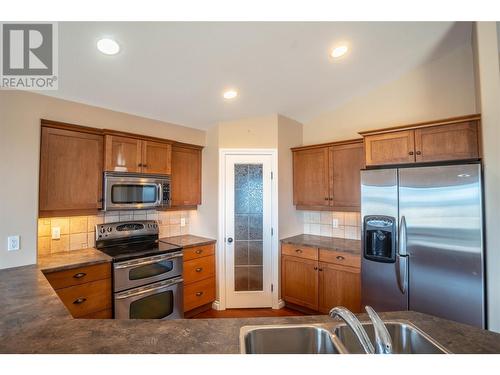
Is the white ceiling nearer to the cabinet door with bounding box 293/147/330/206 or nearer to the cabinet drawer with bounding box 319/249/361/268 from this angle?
the cabinet door with bounding box 293/147/330/206

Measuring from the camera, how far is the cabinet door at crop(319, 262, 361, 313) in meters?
2.66

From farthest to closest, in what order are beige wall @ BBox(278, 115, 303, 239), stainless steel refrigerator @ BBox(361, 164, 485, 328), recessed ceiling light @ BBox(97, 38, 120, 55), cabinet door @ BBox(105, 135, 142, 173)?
beige wall @ BBox(278, 115, 303, 239) < cabinet door @ BBox(105, 135, 142, 173) < stainless steel refrigerator @ BBox(361, 164, 485, 328) < recessed ceiling light @ BBox(97, 38, 120, 55)

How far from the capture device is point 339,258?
110 inches

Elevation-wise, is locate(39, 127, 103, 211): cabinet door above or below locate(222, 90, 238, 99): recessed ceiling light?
below

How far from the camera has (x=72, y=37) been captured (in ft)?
5.58

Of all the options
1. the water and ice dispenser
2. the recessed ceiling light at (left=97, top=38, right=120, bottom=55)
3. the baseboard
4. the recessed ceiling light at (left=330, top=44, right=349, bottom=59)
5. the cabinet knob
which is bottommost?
the baseboard

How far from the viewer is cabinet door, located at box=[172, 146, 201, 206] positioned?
3254 millimetres

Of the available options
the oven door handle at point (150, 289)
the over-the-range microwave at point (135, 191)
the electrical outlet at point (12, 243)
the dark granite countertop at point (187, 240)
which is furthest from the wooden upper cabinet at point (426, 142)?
the electrical outlet at point (12, 243)

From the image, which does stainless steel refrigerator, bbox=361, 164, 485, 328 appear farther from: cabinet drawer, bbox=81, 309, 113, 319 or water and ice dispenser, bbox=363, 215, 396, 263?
cabinet drawer, bbox=81, 309, 113, 319

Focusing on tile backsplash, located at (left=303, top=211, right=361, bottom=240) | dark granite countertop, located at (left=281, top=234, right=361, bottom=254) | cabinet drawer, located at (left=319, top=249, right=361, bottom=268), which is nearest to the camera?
cabinet drawer, located at (left=319, top=249, right=361, bottom=268)

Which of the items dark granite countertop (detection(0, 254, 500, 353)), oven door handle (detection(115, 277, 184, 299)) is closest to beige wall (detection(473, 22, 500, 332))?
dark granite countertop (detection(0, 254, 500, 353))

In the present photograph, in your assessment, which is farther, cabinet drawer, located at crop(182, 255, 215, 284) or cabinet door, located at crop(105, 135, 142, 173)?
cabinet drawer, located at crop(182, 255, 215, 284)

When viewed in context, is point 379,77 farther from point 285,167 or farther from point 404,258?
point 404,258
